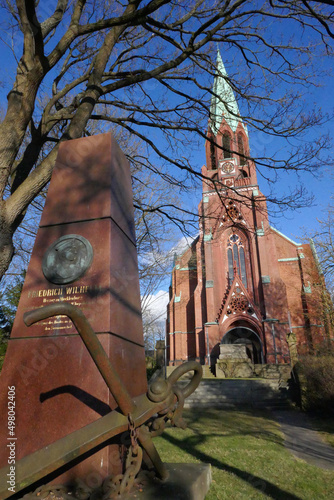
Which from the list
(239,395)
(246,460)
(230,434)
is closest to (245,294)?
(239,395)

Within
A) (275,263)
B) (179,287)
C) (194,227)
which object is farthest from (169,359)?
(194,227)

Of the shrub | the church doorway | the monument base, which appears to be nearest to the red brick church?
the church doorway

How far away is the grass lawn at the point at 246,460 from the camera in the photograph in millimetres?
3698

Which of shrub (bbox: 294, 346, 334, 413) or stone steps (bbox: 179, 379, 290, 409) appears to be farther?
stone steps (bbox: 179, 379, 290, 409)

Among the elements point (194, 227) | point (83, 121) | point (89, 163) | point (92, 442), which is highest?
point (83, 121)

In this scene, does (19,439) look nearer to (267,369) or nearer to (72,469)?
(72,469)

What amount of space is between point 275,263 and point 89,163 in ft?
79.5

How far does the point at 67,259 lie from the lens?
3.42 metres

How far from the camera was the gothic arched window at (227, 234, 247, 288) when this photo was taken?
27391 millimetres

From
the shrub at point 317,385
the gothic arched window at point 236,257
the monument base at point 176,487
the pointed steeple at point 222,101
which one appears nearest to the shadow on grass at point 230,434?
the monument base at point 176,487

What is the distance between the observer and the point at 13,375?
296 cm

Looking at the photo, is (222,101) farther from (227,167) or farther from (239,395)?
(227,167)

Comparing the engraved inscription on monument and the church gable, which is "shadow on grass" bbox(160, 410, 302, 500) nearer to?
the engraved inscription on monument

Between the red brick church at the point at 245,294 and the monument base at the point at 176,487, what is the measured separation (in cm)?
2090
